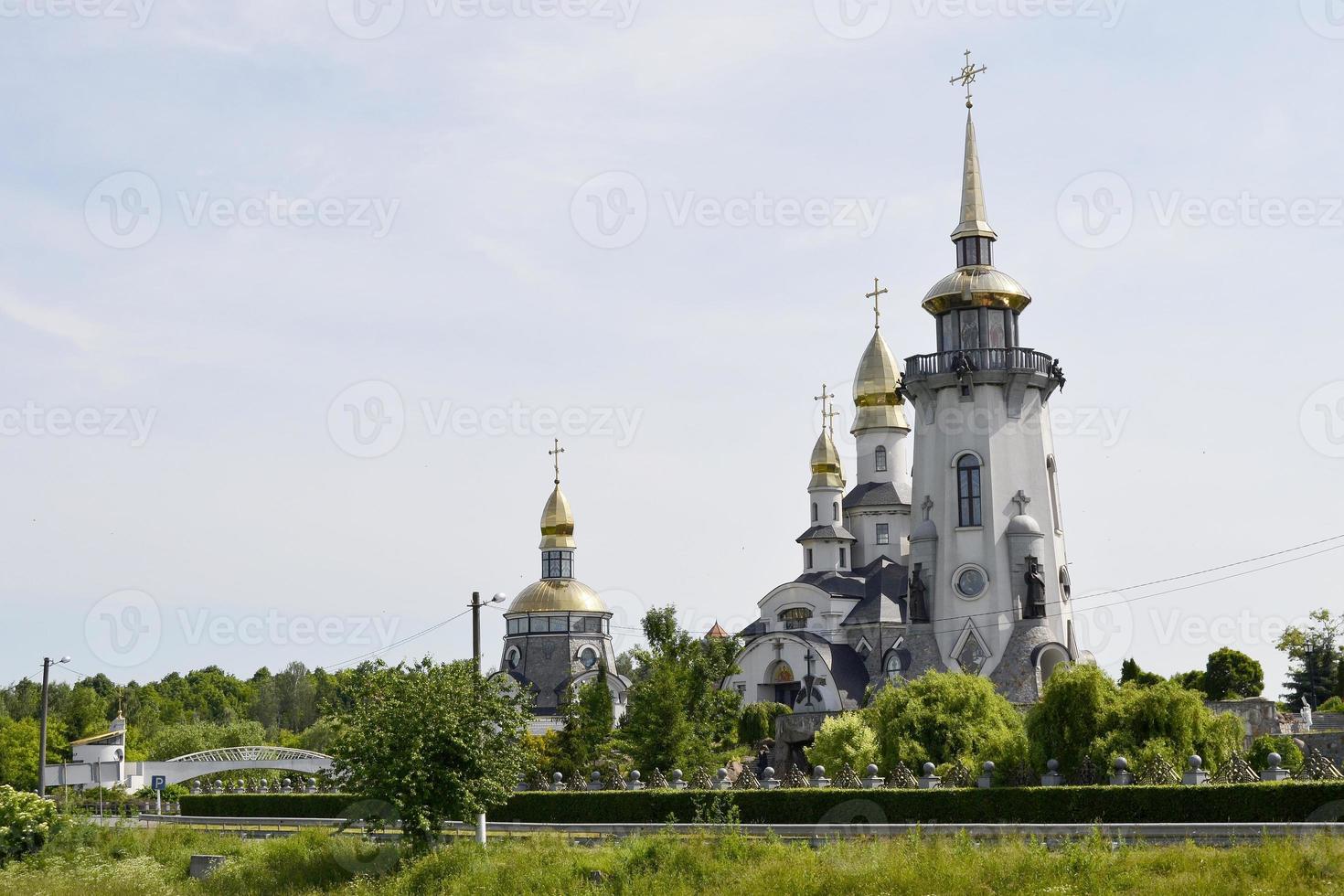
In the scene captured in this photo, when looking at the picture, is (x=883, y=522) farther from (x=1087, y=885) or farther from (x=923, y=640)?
(x=1087, y=885)

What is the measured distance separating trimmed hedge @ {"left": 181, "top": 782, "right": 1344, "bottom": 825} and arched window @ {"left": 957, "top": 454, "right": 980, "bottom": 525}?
2656 cm

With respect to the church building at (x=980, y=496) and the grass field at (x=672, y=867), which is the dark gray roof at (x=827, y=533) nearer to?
the church building at (x=980, y=496)

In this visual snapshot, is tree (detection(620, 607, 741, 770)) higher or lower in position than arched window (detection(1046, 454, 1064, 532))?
lower

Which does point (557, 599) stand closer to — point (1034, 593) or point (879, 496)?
point (879, 496)

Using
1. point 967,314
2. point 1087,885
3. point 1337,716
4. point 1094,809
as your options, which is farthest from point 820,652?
point 1087,885

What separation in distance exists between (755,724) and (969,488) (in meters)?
13.9

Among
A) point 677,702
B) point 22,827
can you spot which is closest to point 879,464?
point 677,702

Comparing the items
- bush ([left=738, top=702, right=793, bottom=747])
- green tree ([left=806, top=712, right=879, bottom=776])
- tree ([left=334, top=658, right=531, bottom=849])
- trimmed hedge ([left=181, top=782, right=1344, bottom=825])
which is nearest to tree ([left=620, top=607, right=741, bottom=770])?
bush ([left=738, top=702, right=793, bottom=747])

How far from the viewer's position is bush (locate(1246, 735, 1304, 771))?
1690 inches

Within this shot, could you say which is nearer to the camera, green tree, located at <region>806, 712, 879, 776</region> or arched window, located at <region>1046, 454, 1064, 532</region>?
green tree, located at <region>806, 712, 879, 776</region>

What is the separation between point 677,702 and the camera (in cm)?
4744

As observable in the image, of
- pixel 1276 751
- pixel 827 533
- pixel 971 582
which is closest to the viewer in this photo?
pixel 1276 751

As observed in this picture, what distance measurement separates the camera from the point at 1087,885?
21750mm

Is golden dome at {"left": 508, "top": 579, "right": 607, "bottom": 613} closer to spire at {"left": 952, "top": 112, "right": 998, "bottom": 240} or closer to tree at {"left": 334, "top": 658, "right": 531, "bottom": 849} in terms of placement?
spire at {"left": 952, "top": 112, "right": 998, "bottom": 240}
